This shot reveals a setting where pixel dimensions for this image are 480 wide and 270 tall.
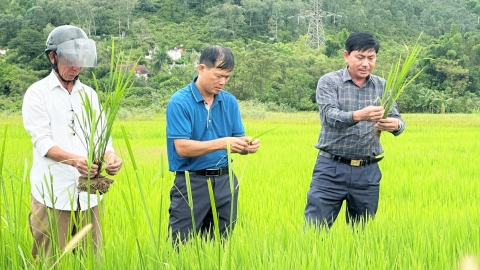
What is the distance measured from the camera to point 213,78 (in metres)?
2.62

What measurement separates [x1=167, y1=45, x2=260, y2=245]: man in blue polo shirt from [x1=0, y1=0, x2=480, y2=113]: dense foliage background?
370 inches

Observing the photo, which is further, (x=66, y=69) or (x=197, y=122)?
(x=197, y=122)

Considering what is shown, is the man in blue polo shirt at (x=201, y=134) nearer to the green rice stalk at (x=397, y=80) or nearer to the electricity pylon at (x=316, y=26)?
the green rice stalk at (x=397, y=80)

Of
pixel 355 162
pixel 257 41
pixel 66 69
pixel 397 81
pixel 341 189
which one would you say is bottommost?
pixel 257 41

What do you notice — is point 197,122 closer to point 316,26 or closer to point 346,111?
point 346,111

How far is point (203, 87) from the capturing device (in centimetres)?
268

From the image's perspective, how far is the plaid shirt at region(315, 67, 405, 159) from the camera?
3104 mm

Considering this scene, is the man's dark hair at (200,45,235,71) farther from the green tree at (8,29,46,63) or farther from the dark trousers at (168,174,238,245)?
the green tree at (8,29,46,63)

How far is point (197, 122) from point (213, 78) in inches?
8.7

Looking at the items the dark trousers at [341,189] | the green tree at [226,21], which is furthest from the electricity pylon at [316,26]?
the dark trousers at [341,189]

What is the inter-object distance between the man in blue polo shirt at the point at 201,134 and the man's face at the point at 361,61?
0.73 m

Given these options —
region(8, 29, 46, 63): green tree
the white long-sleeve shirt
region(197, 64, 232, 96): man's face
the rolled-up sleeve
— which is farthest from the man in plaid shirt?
region(8, 29, 46, 63): green tree

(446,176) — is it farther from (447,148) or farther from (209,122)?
(209,122)

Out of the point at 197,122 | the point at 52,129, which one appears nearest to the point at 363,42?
the point at 197,122
